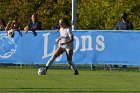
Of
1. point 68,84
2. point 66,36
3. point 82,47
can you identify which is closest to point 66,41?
point 66,36

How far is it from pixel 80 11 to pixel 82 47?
1615 centimetres

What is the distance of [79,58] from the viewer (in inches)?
894

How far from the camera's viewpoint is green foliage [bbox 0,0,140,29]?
Answer: 121 feet

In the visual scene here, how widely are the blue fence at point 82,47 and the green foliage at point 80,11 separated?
45.0 feet

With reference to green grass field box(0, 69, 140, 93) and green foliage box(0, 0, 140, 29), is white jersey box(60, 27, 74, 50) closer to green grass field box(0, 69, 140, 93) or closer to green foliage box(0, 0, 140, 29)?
green grass field box(0, 69, 140, 93)

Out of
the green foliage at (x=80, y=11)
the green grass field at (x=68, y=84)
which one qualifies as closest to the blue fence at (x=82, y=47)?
the green grass field at (x=68, y=84)

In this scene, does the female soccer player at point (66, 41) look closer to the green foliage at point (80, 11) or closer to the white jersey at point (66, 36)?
the white jersey at point (66, 36)

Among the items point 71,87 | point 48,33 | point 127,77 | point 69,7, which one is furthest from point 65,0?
point 71,87

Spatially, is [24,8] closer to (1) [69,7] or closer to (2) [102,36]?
(1) [69,7]

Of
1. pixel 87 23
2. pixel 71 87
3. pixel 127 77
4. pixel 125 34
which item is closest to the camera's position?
pixel 71 87

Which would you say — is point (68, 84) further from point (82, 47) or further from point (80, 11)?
point (80, 11)

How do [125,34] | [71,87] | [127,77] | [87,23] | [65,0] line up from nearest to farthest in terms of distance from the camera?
1. [71,87]
2. [127,77]
3. [125,34]
4. [87,23]
5. [65,0]

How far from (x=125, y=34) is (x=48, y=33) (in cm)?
283

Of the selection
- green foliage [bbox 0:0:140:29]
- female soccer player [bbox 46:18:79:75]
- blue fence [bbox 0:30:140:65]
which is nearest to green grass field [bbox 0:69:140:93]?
female soccer player [bbox 46:18:79:75]
